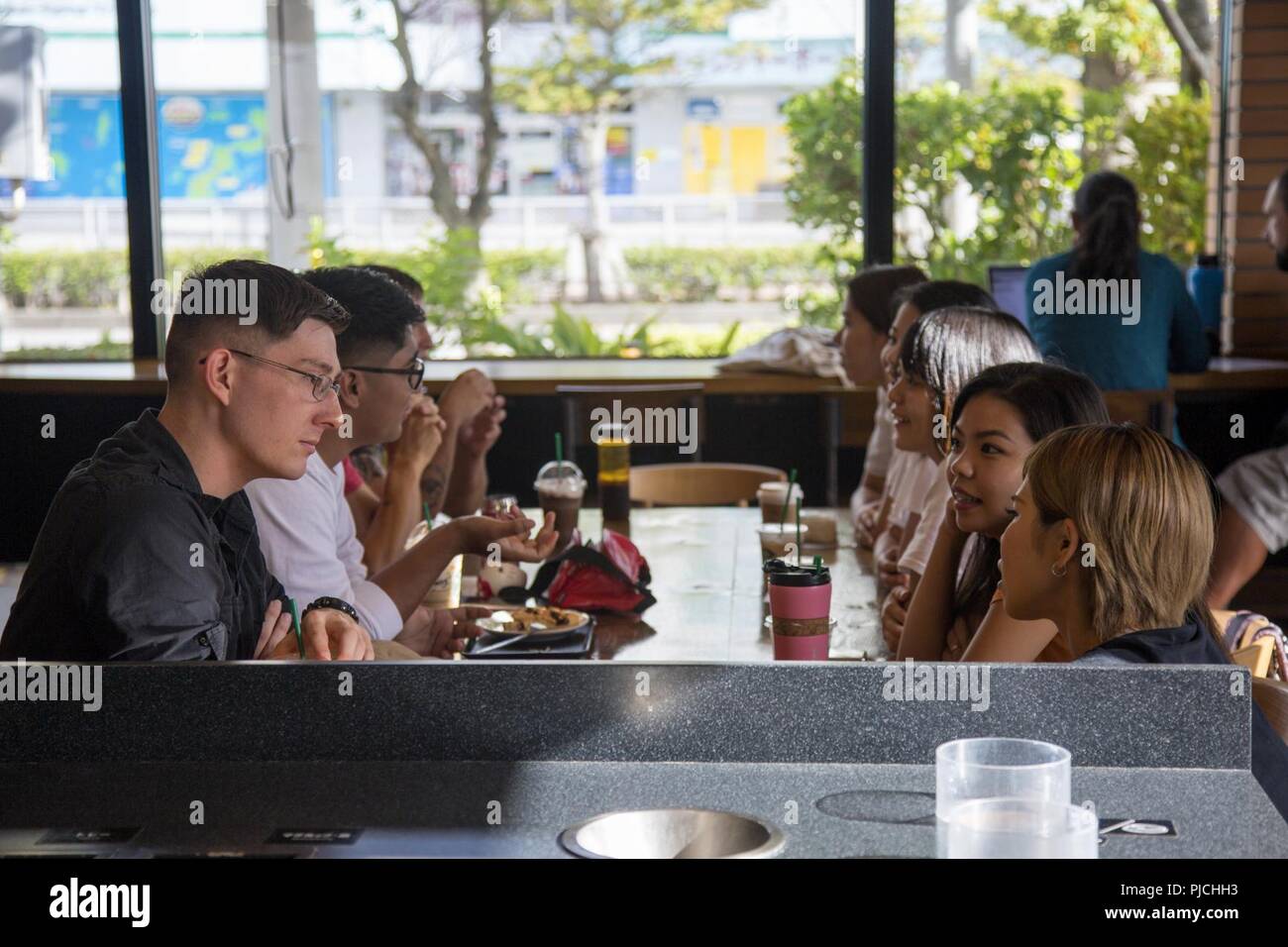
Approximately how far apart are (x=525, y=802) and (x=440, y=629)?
113 centimetres

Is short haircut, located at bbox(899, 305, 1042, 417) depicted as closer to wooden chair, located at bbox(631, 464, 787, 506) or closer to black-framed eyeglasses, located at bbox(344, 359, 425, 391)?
black-framed eyeglasses, located at bbox(344, 359, 425, 391)

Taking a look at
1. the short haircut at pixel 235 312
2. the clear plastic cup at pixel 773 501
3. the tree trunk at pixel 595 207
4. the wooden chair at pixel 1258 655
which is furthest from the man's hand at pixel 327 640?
the tree trunk at pixel 595 207

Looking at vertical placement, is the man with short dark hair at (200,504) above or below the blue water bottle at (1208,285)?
below

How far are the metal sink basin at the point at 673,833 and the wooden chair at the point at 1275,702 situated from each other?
0.73m

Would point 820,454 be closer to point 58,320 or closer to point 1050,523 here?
point 58,320

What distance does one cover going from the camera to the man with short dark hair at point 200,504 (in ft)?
5.45

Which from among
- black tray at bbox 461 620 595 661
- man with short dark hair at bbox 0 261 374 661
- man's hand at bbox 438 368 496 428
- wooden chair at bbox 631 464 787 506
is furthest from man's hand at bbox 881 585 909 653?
wooden chair at bbox 631 464 787 506

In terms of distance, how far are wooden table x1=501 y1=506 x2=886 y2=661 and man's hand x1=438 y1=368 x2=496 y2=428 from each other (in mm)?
359

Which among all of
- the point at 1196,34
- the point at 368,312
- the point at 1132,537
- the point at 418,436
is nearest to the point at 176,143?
the point at 418,436

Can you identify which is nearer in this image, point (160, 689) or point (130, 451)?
point (160, 689)

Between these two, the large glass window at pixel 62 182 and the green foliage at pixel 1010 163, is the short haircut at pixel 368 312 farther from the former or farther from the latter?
the large glass window at pixel 62 182

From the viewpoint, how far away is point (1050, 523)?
169 cm
